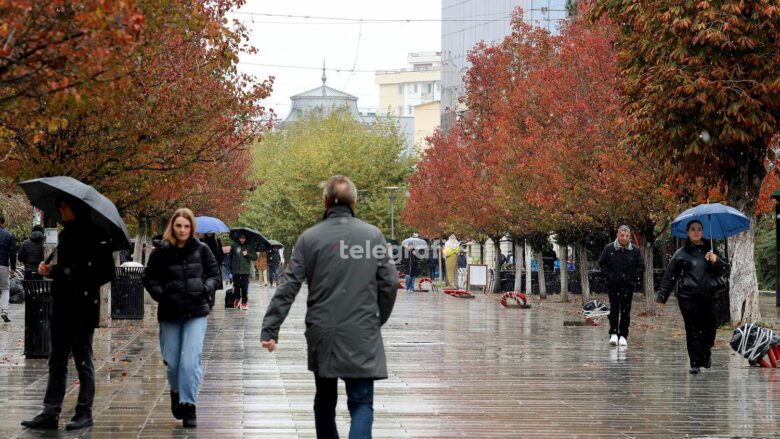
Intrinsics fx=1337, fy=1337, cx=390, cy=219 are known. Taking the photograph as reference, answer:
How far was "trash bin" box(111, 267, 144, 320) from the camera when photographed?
25.3m

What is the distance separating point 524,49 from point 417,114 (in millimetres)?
88302

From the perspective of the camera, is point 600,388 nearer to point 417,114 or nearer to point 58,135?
point 58,135

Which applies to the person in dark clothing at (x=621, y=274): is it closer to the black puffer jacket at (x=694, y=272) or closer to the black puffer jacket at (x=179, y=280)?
the black puffer jacket at (x=694, y=272)

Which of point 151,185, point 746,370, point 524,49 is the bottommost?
point 746,370

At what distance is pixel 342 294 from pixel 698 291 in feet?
28.1

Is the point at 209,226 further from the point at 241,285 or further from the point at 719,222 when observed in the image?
the point at 719,222

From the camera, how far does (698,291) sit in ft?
50.9

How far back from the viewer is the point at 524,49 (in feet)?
146

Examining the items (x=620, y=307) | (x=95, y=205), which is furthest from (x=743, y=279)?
(x=95, y=205)

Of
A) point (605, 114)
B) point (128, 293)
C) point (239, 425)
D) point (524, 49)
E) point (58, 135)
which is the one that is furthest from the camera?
point (524, 49)

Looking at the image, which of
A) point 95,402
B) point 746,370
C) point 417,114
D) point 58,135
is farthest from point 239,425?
point 417,114

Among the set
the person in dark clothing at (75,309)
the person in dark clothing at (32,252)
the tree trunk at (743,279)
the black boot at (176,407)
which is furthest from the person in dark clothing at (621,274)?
the person in dark clothing at (32,252)

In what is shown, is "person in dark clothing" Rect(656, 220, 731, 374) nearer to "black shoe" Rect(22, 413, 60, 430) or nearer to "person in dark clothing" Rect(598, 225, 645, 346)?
"person in dark clothing" Rect(598, 225, 645, 346)

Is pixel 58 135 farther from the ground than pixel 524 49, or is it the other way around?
pixel 524 49
